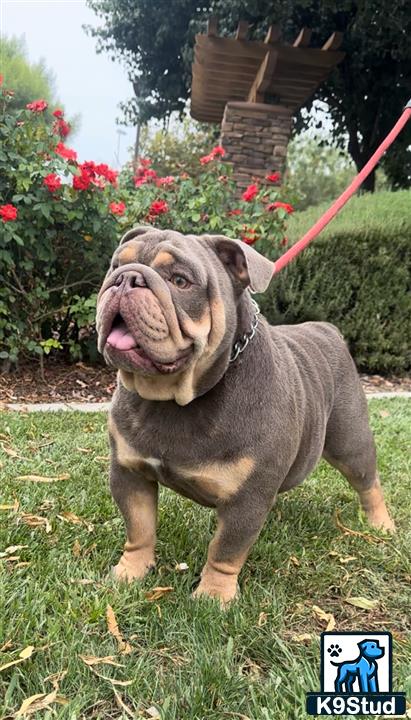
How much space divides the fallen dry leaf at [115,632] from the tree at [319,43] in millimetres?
→ 11939

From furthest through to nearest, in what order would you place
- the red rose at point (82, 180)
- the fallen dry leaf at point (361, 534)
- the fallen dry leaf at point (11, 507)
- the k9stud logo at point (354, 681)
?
the red rose at point (82, 180) → the fallen dry leaf at point (361, 534) → the fallen dry leaf at point (11, 507) → the k9stud logo at point (354, 681)

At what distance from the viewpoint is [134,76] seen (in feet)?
57.5

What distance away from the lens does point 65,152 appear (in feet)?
18.1

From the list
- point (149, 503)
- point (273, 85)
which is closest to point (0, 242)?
point (149, 503)

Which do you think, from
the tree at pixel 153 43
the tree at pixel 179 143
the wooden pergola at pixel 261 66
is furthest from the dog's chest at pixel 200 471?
the tree at pixel 179 143

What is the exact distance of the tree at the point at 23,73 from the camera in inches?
635

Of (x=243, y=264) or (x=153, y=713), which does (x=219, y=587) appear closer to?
(x=153, y=713)

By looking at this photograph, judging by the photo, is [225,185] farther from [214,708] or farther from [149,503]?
[214,708]

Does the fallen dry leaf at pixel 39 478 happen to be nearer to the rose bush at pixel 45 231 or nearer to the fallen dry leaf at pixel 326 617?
the fallen dry leaf at pixel 326 617

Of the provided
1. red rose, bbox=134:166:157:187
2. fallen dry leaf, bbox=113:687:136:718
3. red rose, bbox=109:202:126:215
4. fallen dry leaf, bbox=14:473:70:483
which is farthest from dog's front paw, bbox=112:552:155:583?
red rose, bbox=134:166:157:187

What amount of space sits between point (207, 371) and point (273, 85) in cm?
1078

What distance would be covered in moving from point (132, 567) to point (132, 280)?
132 cm

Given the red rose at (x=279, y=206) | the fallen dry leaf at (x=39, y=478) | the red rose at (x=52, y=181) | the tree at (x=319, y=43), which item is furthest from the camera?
the tree at (x=319, y=43)

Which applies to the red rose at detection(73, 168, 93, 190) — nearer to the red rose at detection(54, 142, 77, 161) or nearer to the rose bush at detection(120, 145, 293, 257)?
the red rose at detection(54, 142, 77, 161)
